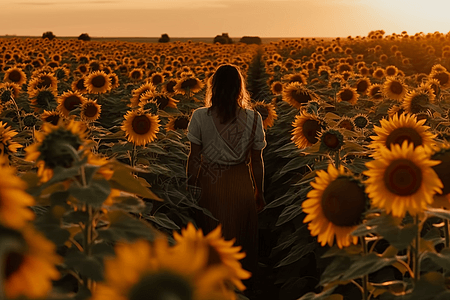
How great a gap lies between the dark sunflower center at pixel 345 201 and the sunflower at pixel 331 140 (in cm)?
159

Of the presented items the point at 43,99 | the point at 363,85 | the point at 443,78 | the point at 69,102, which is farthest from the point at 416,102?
the point at 43,99

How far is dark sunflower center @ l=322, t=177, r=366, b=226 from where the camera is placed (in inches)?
92.0

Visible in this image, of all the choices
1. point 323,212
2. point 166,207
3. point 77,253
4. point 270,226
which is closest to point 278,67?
point 270,226

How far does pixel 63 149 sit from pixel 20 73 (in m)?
8.45

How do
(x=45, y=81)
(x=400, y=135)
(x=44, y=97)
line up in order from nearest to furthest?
(x=400, y=135)
(x=44, y=97)
(x=45, y=81)

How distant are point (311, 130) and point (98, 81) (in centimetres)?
431

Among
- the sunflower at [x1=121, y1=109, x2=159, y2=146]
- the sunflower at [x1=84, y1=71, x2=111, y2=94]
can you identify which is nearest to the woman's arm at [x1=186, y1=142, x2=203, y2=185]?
the sunflower at [x1=121, y1=109, x2=159, y2=146]

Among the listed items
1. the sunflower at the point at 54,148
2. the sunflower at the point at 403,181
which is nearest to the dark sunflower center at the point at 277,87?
the sunflower at the point at 403,181

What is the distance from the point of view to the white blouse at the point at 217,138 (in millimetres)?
4844

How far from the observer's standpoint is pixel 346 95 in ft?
26.3

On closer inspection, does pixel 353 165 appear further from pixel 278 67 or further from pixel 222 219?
pixel 278 67

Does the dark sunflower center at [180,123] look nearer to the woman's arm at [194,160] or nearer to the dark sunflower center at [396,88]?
the woman's arm at [194,160]

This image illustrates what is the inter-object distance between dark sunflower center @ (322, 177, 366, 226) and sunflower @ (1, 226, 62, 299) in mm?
1458

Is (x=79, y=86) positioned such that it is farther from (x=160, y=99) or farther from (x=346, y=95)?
(x=346, y=95)
